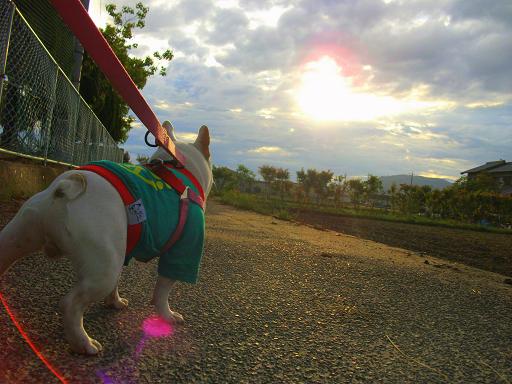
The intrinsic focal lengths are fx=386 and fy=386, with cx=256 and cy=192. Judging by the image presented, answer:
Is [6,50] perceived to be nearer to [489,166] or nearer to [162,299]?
[162,299]

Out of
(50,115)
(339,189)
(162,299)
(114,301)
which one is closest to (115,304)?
(114,301)

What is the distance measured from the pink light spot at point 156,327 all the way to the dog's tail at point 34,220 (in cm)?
57

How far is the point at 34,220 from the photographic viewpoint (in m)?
1.38

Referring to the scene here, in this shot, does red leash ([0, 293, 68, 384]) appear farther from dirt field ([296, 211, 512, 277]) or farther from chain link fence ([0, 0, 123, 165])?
dirt field ([296, 211, 512, 277])

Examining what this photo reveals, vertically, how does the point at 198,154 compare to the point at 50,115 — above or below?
below

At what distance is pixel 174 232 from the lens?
66.2 inches

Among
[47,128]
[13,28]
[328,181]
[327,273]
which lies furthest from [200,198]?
[328,181]

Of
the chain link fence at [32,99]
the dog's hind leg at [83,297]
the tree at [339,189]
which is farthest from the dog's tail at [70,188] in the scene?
the tree at [339,189]

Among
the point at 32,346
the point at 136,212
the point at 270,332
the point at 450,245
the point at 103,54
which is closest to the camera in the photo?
the point at 103,54

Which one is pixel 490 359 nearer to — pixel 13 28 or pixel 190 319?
pixel 190 319

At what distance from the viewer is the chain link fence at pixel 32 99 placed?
3.55 metres

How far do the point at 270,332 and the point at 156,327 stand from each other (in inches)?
20.9

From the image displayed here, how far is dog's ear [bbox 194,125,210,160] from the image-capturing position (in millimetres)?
2076

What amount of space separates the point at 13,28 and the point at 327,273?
3619 mm
